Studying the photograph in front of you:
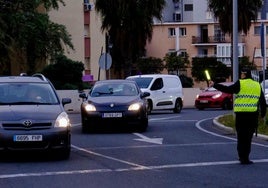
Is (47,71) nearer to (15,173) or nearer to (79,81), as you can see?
(79,81)

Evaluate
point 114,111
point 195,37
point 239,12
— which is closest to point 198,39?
point 195,37

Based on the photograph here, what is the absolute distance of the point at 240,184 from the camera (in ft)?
36.0

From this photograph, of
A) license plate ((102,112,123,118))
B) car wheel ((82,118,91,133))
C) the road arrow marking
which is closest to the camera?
the road arrow marking

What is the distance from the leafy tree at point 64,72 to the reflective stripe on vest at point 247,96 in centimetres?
3205

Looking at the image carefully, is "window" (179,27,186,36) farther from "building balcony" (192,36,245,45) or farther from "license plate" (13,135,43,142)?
"license plate" (13,135,43,142)

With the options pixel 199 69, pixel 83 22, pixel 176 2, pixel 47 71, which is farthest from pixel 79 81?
pixel 176 2

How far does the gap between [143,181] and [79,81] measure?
3639cm

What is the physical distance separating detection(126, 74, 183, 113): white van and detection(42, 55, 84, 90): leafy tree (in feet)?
42.4

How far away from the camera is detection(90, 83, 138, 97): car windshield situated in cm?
2144

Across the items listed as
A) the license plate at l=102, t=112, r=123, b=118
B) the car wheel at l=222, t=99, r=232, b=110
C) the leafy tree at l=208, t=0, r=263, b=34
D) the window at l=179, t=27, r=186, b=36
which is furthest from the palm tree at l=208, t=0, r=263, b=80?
the license plate at l=102, t=112, r=123, b=118

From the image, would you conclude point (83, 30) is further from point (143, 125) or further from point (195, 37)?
point (143, 125)

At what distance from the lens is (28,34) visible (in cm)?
3866

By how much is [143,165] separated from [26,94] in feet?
10.5

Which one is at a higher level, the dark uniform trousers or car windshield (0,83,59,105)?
car windshield (0,83,59,105)
